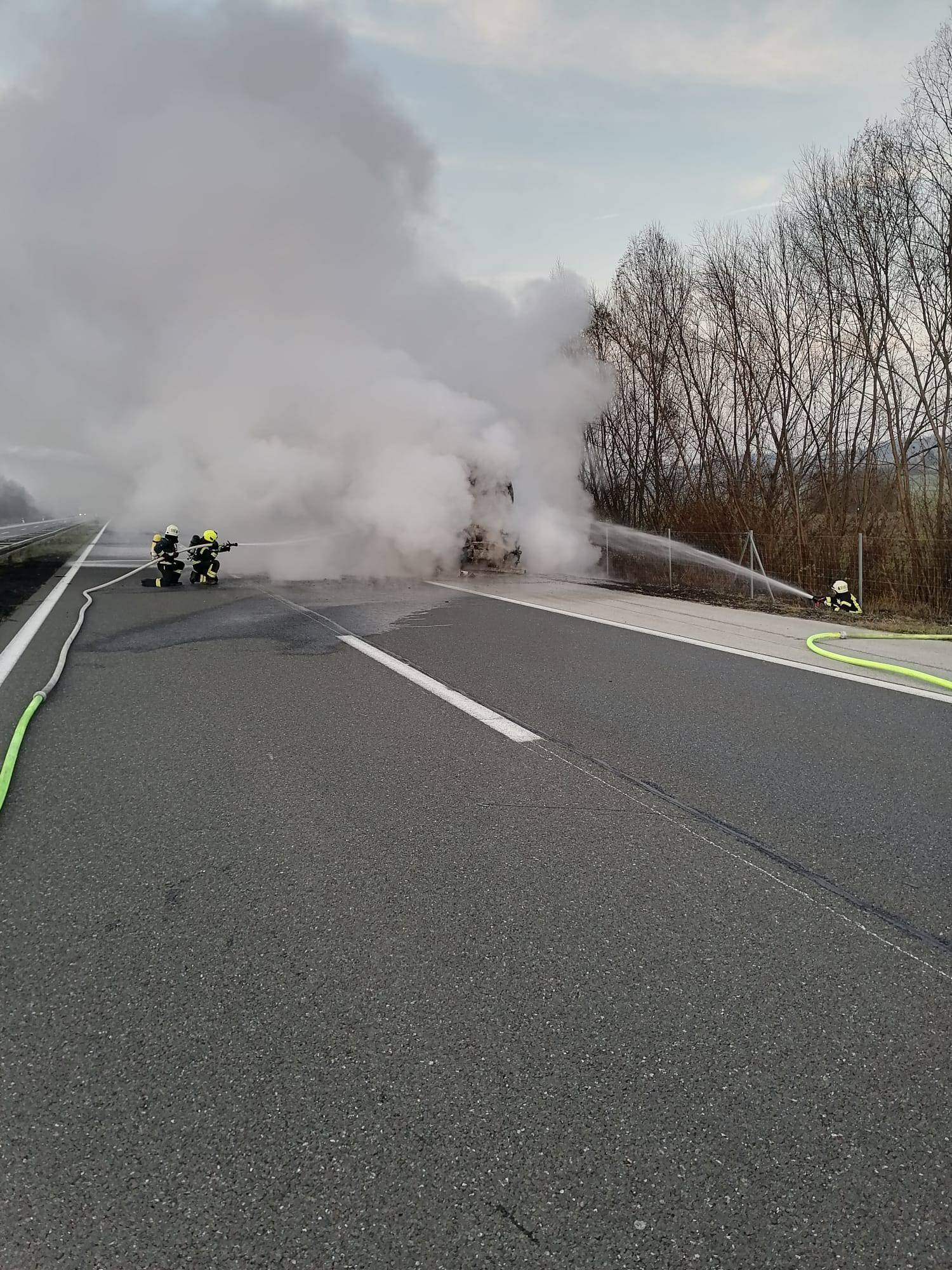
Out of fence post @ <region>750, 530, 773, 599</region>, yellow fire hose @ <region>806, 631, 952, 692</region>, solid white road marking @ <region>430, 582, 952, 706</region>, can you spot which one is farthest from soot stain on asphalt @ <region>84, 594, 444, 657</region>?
fence post @ <region>750, 530, 773, 599</region>

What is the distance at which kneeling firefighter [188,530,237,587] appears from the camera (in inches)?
606

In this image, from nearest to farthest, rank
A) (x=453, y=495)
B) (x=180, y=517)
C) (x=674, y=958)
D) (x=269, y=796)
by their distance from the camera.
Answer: (x=674, y=958), (x=269, y=796), (x=453, y=495), (x=180, y=517)

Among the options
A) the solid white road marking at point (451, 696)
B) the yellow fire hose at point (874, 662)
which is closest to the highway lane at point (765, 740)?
the solid white road marking at point (451, 696)

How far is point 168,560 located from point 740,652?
1090 cm

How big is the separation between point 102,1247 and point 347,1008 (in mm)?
882

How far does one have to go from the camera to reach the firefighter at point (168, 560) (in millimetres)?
15445

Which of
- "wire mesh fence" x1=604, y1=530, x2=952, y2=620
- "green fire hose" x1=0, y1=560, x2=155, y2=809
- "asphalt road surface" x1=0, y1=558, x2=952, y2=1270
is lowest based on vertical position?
"asphalt road surface" x1=0, y1=558, x2=952, y2=1270

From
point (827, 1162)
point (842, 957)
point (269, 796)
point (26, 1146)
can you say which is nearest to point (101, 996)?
point (26, 1146)

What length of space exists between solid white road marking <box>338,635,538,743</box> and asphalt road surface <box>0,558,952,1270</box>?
199 millimetres

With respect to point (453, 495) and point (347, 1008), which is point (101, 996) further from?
point (453, 495)

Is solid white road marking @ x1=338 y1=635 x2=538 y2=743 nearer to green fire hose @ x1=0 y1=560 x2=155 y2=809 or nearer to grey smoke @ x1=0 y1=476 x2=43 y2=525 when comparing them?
green fire hose @ x1=0 y1=560 x2=155 y2=809

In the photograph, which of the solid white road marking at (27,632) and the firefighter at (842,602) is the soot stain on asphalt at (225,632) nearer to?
the solid white road marking at (27,632)

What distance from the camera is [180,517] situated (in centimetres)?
2392

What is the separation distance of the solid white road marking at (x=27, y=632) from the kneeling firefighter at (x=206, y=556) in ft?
7.55
